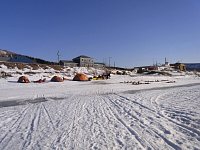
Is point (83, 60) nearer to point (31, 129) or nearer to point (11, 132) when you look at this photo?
point (31, 129)

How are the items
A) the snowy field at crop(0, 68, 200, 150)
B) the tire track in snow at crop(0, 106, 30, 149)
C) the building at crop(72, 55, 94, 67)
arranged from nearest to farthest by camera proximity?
the snowy field at crop(0, 68, 200, 150)
the tire track in snow at crop(0, 106, 30, 149)
the building at crop(72, 55, 94, 67)

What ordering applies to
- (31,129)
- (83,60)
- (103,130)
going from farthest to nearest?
(83,60) → (31,129) → (103,130)

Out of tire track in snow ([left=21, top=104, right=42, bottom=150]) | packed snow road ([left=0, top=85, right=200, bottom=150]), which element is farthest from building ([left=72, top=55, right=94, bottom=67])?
packed snow road ([left=0, top=85, right=200, bottom=150])

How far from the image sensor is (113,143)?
26.5 ft

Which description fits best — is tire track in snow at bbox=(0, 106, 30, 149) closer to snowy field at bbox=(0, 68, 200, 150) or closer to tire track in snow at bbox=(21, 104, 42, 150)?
snowy field at bbox=(0, 68, 200, 150)

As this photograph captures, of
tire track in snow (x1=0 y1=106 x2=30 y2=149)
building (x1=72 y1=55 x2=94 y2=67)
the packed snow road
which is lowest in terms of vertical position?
tire track in snow (x1=0 y1=106 x2=30 y2=149)

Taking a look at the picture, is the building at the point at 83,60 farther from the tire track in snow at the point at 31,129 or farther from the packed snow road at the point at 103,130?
the packed snow road at the point at 103,130

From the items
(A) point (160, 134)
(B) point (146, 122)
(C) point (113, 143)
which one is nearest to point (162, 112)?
(B) point (146, 122)

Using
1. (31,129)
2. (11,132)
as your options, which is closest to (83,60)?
(31,129)

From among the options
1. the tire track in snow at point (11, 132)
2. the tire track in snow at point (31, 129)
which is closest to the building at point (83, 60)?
the tire track in snow at point (31, 129)

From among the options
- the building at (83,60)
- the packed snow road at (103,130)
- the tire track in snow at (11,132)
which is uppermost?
the building at (83,60)

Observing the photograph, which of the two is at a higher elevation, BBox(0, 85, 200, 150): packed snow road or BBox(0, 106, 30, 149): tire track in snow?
BBox(0, 85, 200, 150): packed snow road

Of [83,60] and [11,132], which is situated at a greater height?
[83,60]

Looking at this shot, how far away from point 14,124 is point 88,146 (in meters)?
4.50
